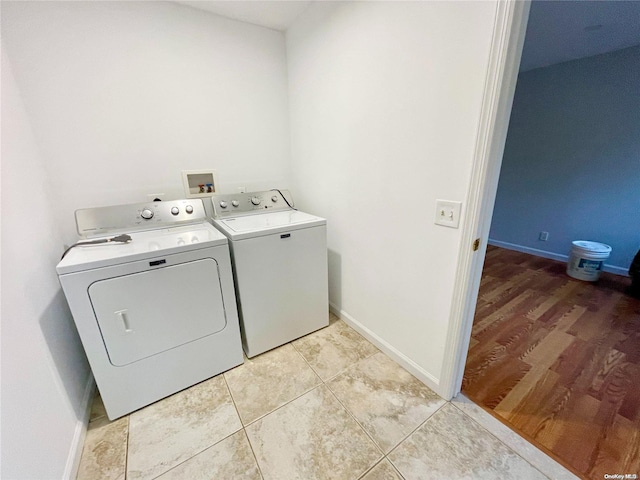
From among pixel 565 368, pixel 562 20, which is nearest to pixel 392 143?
pixel 565 368

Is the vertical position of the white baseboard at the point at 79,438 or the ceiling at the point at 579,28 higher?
the ceiling at the point at 579,28

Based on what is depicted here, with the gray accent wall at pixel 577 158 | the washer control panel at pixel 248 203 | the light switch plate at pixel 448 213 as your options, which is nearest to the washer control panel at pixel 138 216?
the washer control panel at pixel 248 203

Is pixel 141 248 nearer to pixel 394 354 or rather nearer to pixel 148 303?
pixel 148 303

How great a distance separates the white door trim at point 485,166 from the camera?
35.3 inches

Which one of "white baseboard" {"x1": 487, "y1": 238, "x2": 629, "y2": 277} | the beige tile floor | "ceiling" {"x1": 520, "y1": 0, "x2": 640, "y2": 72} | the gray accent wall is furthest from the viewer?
"white baseboard" {"x1": 487, "y1": 238, "x2": 629, "y2": 277}

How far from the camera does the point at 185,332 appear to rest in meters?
1.40

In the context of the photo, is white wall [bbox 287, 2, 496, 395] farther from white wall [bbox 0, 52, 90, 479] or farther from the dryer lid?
→ white wall [bbox 0, 52, 90, 479]

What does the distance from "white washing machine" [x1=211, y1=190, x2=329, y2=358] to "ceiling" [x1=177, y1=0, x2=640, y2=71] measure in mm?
1251

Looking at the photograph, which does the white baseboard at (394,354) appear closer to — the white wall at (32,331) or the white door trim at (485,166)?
the white door trim at (485,166)

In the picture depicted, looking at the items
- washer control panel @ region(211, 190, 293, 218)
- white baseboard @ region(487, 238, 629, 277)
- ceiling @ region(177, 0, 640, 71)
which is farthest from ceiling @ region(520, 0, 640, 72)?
washer control panel @ region(211, 190, 293, 218)

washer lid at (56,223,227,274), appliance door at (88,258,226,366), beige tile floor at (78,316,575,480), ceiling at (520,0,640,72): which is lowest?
beige tile floor at (78,316,575,480)

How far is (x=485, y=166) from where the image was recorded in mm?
1018

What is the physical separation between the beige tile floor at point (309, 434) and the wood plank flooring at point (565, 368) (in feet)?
0.57

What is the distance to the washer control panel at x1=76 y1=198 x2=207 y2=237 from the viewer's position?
1.47m
